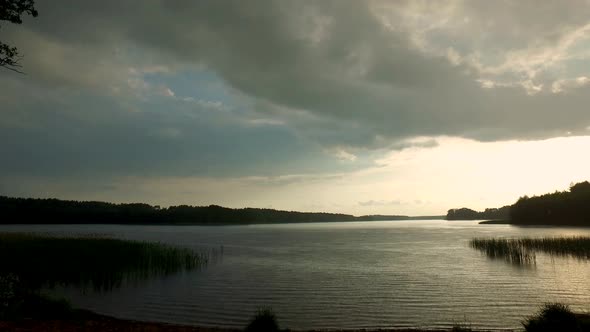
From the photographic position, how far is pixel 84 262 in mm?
31000

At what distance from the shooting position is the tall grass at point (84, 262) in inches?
1073

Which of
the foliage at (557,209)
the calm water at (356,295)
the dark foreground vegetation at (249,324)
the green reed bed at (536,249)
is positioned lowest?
the calm water at (356,295)

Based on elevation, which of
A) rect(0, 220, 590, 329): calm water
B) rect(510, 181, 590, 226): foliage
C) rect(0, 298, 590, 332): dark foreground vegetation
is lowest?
rect(0, 220, 590, 329): calm water

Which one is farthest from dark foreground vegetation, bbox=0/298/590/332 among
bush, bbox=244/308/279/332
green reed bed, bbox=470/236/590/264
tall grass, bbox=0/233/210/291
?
green reed bed, bbox=470/236/590/264

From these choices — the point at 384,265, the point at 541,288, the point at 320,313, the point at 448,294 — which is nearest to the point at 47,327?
the point at 320,313

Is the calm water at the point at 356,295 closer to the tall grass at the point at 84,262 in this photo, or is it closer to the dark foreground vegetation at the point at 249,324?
the tall grass at the point at 84,262

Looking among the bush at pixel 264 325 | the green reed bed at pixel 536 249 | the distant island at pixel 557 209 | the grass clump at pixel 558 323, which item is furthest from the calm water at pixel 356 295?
the distant island at pixel 557 209

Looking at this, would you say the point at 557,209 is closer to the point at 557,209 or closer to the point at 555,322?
the point at 557,209

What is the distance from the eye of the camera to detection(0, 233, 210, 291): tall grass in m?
27.3

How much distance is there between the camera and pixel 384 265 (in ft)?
134

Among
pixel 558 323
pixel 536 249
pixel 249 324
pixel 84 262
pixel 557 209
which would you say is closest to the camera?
pixel 558 323

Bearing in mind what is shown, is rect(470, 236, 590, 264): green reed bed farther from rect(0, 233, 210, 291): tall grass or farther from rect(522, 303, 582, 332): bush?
rect(0, 233, 210, 291): tall grass

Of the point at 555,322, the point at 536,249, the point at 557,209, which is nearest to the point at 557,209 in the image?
the point at 557,209

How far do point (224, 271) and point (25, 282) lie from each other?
15.4 metres
